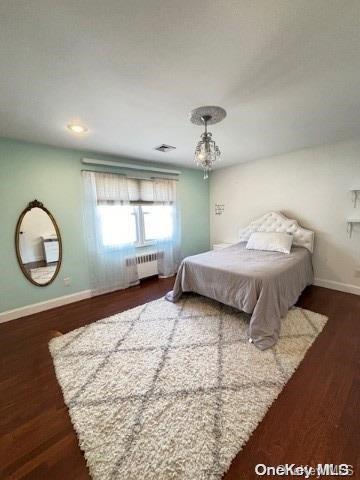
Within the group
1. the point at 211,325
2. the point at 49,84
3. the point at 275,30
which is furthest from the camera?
the point at 211,325

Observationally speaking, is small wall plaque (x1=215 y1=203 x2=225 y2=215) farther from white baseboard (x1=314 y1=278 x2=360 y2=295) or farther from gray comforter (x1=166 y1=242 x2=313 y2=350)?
white baseboard (x1=314 y1=278 x2=360 y2=295)

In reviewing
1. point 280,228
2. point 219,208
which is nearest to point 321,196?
point 280,228

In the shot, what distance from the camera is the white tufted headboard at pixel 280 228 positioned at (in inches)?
130

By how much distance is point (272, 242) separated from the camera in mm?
3250

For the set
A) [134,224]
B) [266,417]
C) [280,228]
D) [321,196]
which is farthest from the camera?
[134,224]

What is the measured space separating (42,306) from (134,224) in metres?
1.93

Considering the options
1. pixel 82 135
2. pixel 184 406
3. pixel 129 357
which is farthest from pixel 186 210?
pixel 184 406

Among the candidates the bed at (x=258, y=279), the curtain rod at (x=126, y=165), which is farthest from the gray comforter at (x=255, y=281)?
the curtain rod at (x=126, y=165)

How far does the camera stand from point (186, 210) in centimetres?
454

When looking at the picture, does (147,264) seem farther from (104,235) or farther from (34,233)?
(34,233)

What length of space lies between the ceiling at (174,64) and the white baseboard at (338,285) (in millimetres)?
2267

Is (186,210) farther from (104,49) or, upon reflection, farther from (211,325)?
(104,49)

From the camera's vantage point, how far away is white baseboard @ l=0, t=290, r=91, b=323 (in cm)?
260

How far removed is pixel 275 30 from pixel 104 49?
3.27ft
